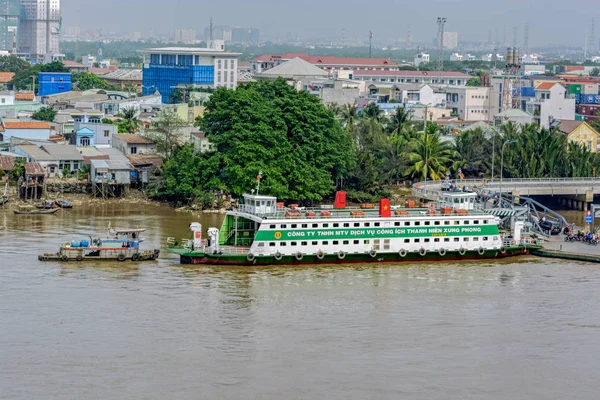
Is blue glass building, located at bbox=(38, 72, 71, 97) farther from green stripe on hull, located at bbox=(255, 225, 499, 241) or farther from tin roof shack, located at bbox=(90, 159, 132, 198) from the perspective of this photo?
green stripe on hull, located at bbox=(255, 225, 499, 241)

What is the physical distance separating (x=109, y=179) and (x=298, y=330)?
25342 millimetres

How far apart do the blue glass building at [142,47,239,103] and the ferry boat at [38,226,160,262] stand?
2107 inches

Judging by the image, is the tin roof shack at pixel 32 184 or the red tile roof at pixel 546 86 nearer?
the tin roof shack at pixel 32 184

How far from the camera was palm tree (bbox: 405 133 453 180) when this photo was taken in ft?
181

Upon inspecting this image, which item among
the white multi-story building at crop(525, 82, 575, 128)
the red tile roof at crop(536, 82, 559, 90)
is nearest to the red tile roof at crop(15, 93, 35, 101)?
the white multi-story building at crop(525, 82, 575, 128)

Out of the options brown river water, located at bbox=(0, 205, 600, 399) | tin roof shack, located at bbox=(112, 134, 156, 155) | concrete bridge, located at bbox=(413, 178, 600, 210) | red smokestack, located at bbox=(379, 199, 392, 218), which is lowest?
brown river water, located at bbox=(0, 205, 600, 399)

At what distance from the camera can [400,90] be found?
87562 mm

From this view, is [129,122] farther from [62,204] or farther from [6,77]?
[6,77]

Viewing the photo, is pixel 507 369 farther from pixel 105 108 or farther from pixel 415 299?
pixel 105 108

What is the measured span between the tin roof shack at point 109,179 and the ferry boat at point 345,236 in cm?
1316

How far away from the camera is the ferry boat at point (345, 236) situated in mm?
36969

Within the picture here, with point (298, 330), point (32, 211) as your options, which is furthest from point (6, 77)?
point (298, 330)

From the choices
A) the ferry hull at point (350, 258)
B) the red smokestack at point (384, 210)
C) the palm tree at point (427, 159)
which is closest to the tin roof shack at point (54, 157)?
the palm tree at point (427, 159)

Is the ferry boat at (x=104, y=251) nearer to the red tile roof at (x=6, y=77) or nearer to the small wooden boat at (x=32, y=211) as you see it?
the small wooden boat at (x=32, y=211)
